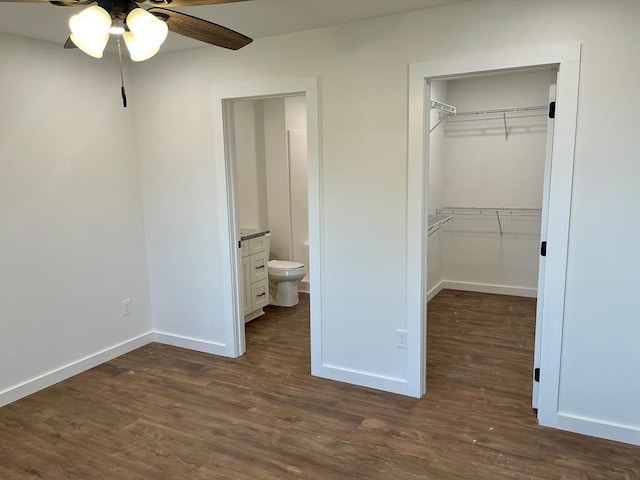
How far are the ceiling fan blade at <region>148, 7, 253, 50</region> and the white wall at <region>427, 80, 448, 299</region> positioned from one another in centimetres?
323

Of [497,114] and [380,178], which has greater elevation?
[497,114]

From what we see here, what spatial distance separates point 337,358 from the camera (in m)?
3.33

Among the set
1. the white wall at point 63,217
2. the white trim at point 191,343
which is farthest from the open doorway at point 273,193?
the white wall at point 63,217

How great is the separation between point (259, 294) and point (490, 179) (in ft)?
9.60

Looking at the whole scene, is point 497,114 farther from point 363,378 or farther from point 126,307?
point 126,307

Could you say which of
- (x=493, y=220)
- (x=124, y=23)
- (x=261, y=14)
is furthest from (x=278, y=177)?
(x=124, y=23)

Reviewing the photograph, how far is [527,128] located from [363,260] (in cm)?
311

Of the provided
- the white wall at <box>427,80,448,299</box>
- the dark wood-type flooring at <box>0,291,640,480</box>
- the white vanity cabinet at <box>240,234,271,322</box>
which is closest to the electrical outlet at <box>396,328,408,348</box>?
the dark wood-type flooring at <box>0,291,640,480</box>

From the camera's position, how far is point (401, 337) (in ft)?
10.1

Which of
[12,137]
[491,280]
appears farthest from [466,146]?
[12,137]

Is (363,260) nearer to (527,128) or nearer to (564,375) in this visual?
(564,375)

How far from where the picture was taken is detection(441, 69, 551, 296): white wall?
16.8ft

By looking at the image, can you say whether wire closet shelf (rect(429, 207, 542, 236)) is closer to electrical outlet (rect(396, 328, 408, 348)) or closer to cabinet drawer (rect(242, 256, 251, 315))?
cabinet drawer (rect(242, 256, 251, 315))

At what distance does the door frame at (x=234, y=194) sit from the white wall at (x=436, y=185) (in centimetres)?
215
